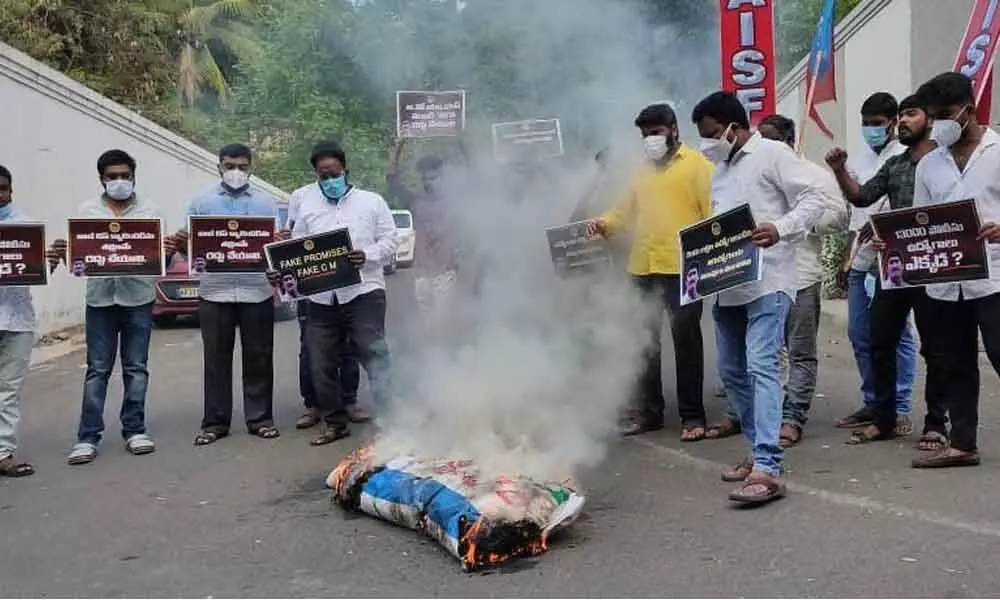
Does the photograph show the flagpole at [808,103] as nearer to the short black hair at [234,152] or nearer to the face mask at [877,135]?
the face mask at [877,135]

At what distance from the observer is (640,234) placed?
20.2ft

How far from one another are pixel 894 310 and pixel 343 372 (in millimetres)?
3435

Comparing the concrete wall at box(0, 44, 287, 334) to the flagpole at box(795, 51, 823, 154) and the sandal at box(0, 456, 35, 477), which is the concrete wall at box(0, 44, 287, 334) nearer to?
the sandal at box(0, 456, 35, 477)

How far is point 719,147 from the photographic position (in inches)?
199

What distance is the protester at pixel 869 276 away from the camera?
591 centimetres

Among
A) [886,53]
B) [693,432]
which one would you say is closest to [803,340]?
[693,432]

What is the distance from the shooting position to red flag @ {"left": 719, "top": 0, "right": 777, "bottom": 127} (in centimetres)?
862

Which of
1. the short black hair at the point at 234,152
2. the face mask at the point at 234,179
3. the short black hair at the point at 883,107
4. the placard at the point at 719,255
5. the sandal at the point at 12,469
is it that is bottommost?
the sandal at the point at 12,469

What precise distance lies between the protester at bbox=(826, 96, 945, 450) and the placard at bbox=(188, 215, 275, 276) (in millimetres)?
3449

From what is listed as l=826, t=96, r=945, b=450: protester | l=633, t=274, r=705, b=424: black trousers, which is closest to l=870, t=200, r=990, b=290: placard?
l=826, t=96, r=945, b=450: protester

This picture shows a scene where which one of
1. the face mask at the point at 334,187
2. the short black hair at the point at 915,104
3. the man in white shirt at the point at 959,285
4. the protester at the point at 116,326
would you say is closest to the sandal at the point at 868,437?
the man in white shirt at the point at 959,285

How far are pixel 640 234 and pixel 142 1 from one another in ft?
67.4

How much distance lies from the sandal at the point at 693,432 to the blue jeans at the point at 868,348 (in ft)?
3.16

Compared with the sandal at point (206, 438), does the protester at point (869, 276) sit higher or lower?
higher
